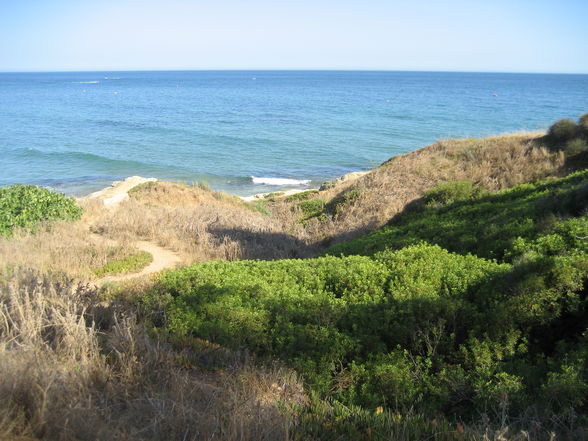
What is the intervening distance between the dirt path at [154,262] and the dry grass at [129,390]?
13.7ft

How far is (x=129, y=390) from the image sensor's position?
12.5 ft

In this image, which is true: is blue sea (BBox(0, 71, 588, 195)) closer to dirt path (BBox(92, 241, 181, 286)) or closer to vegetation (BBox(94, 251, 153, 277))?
dirt path (BBox(92, 241, 181, 286))

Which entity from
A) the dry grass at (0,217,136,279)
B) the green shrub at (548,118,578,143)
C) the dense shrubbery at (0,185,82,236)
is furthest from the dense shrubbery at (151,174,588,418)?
the green shrub at (548,118,578,143)

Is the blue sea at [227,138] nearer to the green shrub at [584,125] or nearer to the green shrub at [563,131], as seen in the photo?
the green shrub at [584,125]

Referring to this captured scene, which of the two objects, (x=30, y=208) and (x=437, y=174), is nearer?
(x=30, y=208)

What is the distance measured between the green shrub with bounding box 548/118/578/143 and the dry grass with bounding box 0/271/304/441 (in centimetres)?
1736

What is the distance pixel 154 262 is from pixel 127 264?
76 centimetres

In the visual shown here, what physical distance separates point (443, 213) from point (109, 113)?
6467cm

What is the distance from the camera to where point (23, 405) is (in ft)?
10.2

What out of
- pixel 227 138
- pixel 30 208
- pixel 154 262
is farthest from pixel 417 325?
pixel 227 138

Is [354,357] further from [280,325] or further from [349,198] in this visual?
[349,198]

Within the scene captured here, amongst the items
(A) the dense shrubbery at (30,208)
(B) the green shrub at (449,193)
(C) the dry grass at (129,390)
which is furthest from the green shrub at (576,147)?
(A) the dense shrubbery at (30,208)

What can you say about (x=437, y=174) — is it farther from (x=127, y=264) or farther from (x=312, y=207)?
(x=127, y=264)

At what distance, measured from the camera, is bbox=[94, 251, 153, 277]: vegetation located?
9284 mm
